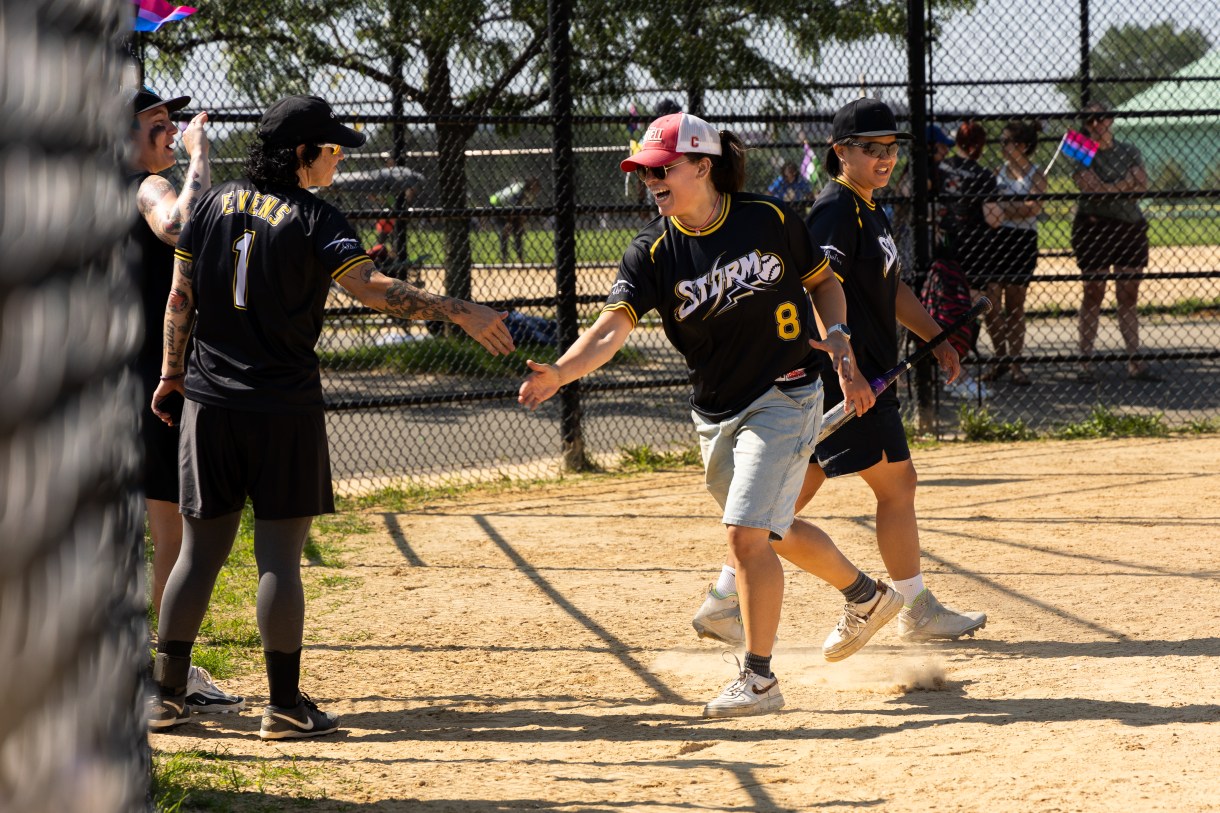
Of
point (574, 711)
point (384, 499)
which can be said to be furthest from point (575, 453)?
point (574, 711)

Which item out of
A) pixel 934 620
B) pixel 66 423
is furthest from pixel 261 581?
pixel 66 423

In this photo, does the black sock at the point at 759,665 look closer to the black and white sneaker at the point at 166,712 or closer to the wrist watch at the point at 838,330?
the wrist watch at the point at 838,330

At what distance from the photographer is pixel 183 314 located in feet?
13.1

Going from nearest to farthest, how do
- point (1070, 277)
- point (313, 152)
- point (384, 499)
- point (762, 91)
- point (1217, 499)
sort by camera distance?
point (313, 152) → point (1217, 499) → point (384, 499) → point (1070, 277) → point (762, 91)

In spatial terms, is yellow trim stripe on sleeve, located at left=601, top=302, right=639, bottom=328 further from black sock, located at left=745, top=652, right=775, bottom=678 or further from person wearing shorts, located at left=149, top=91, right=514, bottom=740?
black sock, located at left=745, top=652, right=775, bottom=678

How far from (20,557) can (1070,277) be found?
9.29m

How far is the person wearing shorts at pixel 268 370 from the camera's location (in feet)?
12.5

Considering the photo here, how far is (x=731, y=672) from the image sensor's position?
4559 millimetres

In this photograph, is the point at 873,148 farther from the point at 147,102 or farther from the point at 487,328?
the point at 147,102

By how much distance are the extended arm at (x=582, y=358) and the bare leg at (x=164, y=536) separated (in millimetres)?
1236

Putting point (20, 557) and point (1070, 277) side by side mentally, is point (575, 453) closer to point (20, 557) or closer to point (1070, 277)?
point (1070, 277)

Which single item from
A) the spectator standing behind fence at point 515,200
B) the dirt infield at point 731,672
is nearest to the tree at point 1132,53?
the spectator standing behind fence at point 515,200

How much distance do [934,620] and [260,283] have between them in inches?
103

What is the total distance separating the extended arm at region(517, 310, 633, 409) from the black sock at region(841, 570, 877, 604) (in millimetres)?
1172
